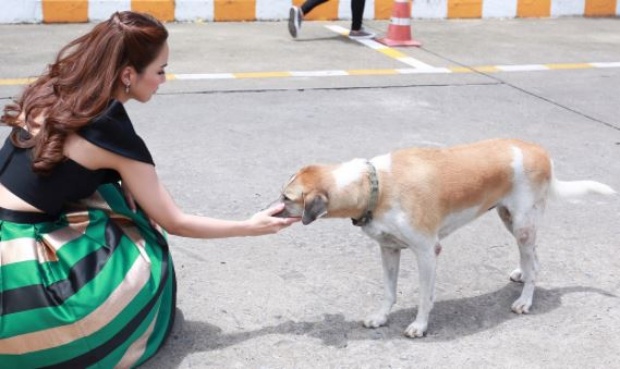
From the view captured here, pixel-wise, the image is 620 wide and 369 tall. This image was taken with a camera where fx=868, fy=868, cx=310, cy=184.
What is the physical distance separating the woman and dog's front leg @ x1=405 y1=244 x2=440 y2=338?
567 millimetres

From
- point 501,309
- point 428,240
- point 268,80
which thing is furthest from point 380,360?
point 268,80

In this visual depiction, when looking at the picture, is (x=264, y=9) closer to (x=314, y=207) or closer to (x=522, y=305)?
(x=522, y=305)

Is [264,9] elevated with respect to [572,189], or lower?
elevated

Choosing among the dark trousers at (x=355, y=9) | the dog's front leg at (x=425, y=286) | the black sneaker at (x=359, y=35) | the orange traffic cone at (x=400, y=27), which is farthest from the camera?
the black sneaker at (x=359, y=35)

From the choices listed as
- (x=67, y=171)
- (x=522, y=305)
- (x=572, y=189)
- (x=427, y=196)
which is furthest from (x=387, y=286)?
(x=67, y=171)

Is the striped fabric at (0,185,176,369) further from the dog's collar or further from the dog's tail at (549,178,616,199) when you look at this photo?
the dog's tail at (549,178,616,199)

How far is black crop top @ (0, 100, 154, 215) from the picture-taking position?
2939 millimetres

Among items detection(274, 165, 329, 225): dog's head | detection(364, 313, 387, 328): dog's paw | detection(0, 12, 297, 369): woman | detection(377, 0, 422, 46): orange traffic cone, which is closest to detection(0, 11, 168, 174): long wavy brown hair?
detection(0, 12, 297, 369): woman

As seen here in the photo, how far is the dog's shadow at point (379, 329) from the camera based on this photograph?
10.9 ft

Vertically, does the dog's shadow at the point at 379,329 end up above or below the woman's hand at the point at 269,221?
below

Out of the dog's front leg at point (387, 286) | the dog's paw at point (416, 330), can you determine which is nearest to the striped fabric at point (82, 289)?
the dog's front leg at point (387, 286)

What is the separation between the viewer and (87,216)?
302 cm

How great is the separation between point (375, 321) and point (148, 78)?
1312mm

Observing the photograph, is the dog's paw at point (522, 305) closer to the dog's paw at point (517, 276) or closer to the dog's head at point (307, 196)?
the dog's paw at point (517, 276)
